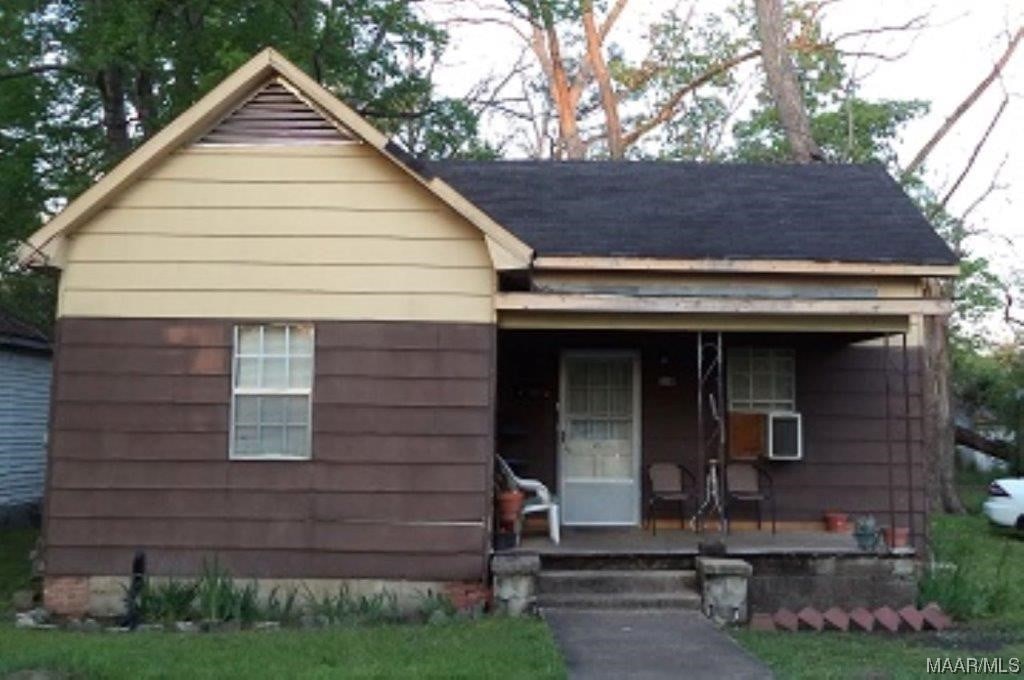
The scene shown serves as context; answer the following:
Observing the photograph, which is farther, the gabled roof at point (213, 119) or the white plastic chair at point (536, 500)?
the white plastic chair at point (536, 500)

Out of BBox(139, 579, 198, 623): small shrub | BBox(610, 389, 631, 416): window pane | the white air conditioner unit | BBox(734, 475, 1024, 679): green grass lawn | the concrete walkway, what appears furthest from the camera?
BBox(610, 389, 631, 416): window pane

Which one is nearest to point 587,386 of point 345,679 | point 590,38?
point 345,679

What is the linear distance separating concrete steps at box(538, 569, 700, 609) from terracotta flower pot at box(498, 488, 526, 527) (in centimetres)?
82

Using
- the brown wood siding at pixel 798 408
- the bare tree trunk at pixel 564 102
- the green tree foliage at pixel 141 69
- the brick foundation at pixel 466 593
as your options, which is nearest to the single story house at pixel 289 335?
the brick foundation at pixel 466 593

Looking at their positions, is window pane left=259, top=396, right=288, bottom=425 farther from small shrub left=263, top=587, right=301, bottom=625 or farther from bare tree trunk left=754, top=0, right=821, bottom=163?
bare tree trunk left=754, top=0, right=821, bottom=163

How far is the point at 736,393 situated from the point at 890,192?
10.6ft

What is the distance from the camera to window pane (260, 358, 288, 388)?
1111 cm

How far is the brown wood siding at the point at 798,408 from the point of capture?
13203 millimetres

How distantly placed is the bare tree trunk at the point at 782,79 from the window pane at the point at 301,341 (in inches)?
492

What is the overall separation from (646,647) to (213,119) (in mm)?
6355

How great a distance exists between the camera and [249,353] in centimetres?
1114

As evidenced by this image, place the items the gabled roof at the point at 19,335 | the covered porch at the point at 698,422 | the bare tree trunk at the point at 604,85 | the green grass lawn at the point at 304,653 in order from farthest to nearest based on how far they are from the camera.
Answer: the bare tree trunk at the point at 604,85 → the gabled roof at the point at 19,335 → the covered porch at the point at 698,422 → the green grass lawn at the point at 304,653

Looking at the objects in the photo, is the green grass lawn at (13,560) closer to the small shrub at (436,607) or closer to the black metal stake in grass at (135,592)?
the black metal stake in grass at (135,592)

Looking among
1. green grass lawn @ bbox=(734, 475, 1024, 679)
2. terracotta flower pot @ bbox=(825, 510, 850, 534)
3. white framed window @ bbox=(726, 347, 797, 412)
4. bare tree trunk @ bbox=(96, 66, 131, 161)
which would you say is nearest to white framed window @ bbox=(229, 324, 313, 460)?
green grass lawn @ bbox=(734, 475, 1024, 679)
